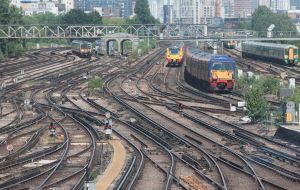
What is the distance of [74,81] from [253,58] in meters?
37.9

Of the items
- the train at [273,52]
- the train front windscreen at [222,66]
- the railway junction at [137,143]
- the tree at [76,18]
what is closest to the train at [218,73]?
the train front windscreen at [222,66]

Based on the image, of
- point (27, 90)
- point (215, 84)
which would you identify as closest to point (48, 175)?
point (215, 84)

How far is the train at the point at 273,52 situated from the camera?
76.6m

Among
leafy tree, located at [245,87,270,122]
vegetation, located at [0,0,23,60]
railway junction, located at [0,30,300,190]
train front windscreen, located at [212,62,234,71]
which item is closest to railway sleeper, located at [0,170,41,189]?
railway junction, located at [0,30,300,190]

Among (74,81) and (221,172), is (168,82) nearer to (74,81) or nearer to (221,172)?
(74,81)

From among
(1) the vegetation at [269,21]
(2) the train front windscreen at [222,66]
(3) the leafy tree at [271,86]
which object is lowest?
(3) the leafy tree at [271,86]

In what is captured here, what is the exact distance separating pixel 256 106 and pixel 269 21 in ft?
482

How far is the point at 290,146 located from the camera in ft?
92.7

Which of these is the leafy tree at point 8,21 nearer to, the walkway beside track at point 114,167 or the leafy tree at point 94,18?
the leafy tree at point 94,18

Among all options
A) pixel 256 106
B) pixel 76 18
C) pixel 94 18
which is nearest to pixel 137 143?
pixel 256 106

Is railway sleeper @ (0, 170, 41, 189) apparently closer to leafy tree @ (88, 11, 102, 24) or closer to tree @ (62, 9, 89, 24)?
tree @ (62, 9, 89, 24)

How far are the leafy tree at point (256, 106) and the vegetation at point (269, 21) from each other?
138547mm

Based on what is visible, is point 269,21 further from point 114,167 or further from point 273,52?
point 114,167

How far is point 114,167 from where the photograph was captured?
25.4 m
